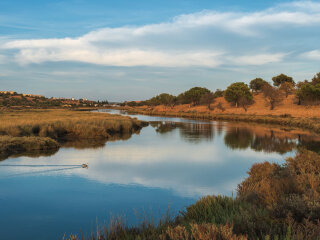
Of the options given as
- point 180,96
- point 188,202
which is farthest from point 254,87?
point 188,202

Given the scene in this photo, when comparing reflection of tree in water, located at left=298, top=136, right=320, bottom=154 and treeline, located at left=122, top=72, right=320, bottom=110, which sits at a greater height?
treeline, located at left=122, top=72, right=320, bottom=110

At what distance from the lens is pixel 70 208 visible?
30.5 feet

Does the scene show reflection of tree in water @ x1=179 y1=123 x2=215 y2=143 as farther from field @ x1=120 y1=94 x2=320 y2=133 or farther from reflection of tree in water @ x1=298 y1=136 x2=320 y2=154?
field @ x1=120 y1=94 x2=320 y2=133

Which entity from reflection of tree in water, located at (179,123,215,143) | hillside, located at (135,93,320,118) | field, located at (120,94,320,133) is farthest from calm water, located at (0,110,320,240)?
hillside, located at (135,93,320,118)

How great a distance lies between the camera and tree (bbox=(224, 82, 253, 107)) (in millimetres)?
75950

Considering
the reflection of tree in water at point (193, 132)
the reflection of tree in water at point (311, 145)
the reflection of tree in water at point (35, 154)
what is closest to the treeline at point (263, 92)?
the reflection of tree in water at point (193, 132)

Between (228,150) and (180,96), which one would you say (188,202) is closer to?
(228,150)

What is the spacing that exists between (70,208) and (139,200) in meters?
2.44

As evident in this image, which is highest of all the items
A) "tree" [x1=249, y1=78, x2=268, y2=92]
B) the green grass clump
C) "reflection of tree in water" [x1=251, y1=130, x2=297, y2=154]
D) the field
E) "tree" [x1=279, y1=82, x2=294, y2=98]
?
"tree" [x1=249, y1=78, x2=268, y2=92]

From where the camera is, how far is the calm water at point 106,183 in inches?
330

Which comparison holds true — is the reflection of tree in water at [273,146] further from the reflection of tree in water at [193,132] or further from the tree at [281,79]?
the tree at [281,79]

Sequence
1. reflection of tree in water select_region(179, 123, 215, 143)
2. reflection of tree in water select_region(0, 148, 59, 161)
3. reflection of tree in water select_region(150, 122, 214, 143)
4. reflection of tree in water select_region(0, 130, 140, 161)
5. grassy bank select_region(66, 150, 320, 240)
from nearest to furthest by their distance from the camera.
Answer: grassy bank select_region(66, 150, 320, 240) → reflection of tree in water select_region(0, 148, 59, 161) → reflection of tree in water select_region(0, 130, 140, 161) → reflection of tree in water select_region(179, 123, 215, 143) → reflection of tree in water select_region(150, 122, 214, 143)

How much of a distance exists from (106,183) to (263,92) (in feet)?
228

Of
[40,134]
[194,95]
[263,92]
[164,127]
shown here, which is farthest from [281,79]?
[40,134]
